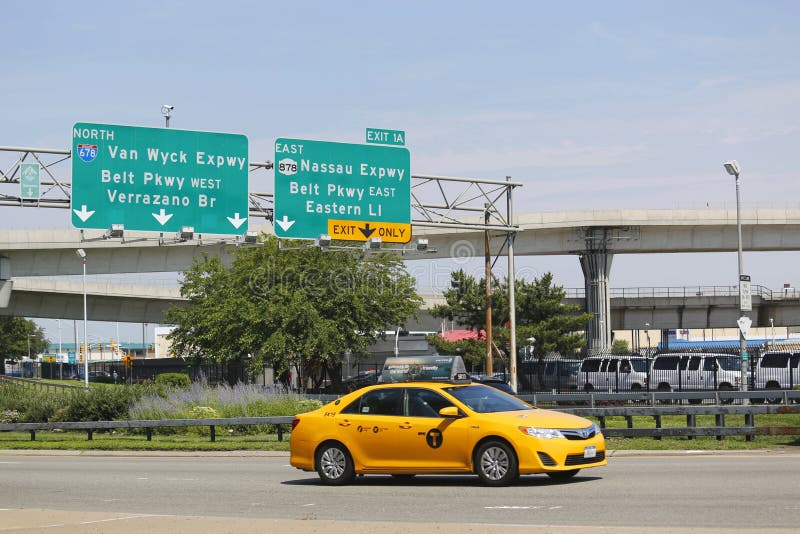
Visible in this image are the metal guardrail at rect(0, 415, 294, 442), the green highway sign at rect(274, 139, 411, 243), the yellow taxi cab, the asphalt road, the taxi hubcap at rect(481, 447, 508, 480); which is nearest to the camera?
the asphalt road

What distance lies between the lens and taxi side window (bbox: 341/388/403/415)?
16234mm

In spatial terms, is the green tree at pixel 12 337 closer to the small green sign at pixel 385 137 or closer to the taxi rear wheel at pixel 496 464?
the small green sign at pixel 385 137

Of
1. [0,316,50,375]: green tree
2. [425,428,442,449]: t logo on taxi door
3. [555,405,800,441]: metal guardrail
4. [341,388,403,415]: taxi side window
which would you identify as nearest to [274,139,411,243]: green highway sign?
[555,405,800,441]: metal guardrail

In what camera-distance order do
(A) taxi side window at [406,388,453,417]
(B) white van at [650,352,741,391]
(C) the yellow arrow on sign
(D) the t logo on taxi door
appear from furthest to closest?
(B) white van at [650,352,741,391] < (C) the yellow arrow on sign < (A) taxi side window at [406,388,453,417] < (D) the t logo on taxi door

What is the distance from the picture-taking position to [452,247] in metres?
60.3

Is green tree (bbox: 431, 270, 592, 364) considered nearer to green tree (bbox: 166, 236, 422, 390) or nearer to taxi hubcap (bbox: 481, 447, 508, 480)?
green tree (bbox: 166, 236, 422, 390)

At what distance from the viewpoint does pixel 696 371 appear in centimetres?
4634

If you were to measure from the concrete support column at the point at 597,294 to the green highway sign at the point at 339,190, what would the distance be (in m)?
29.6

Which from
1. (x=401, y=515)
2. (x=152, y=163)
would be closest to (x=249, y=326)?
(x=152, y=163)

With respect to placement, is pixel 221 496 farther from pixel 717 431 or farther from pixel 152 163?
pixel 152 163

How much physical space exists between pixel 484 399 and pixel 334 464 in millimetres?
2401

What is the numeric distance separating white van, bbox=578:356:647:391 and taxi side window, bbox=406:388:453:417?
108ft

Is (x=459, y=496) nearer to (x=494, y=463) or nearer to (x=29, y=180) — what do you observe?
(x=494, y=463)

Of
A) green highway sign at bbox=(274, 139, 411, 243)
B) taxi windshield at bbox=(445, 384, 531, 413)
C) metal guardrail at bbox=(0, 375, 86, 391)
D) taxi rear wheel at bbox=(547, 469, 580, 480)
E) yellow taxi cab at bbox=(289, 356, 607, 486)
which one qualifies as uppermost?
green highway sign at bbox=(274, 139, 411, 243)
